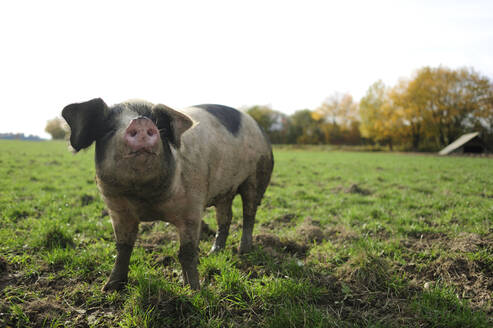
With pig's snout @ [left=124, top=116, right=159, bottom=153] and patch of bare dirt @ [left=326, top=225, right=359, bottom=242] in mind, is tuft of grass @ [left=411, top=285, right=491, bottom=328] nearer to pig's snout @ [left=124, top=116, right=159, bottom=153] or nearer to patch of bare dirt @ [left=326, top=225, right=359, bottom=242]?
patch of bare dirt @ [left=326, top=225, right=359, bottom=242]

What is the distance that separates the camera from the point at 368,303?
2.79 meters

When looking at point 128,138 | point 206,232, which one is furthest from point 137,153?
point 206,232

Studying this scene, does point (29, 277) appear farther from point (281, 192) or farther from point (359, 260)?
point (281, 192)

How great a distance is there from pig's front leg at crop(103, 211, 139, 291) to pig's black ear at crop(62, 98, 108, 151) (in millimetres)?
914

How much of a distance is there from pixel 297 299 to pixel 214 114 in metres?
2.23

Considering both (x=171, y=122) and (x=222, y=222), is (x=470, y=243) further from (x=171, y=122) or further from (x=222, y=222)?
(x=171, y=122)

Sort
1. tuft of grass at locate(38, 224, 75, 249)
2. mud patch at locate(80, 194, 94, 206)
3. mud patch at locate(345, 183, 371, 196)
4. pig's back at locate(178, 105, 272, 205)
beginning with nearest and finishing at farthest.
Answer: pig's back at locate(178, 105, 272, 205), tuft of grass at locate(38, 224, 75, 249), mud patch at locate(80, 194, 94, 206), mud patch at locate(345, 183, 371, 196)

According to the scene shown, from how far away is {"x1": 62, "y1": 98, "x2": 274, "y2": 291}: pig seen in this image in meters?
2.21

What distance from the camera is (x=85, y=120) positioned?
2.36 m

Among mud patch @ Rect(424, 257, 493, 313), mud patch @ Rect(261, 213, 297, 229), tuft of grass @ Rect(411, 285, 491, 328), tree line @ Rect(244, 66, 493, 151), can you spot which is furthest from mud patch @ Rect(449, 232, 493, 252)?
tree line @ Rect(244, 66, 493, 151)

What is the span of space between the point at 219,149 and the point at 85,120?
4.61 feet

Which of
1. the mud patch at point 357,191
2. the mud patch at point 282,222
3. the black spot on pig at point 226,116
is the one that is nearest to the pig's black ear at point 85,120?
the black spot on pig at point 226,116

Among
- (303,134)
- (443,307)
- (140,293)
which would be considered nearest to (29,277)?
(140,293)

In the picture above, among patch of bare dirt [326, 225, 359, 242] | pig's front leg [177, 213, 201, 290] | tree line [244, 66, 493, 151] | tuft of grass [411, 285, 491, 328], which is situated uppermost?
tree line [244, 66, 493, 151]
